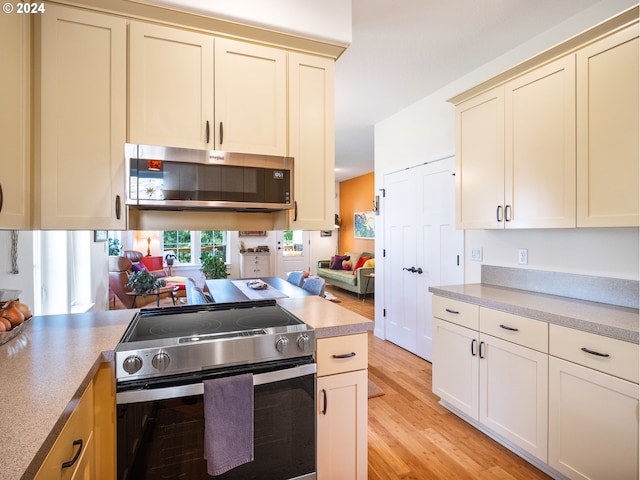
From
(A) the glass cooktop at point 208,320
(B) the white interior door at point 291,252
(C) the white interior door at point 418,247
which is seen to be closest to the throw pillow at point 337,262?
(B) the white interior door at point 291,252

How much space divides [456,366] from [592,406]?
32.4 inches

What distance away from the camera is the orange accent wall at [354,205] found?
7508 millimetres

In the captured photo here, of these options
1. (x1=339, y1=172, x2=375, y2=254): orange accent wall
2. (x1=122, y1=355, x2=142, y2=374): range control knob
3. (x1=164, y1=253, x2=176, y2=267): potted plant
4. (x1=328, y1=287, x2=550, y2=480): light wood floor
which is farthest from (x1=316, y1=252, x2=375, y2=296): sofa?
(x1=122, y1=355, x2=142, y2=374): range control knob

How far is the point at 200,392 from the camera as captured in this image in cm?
123

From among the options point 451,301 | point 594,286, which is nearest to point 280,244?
point 451,301

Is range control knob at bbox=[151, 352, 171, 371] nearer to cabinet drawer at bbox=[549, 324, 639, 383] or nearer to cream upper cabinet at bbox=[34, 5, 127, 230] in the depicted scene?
cream upper cabinet at bbox=[34, 5, 127, 230]

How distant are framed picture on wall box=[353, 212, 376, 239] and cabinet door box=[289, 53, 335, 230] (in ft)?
18.0

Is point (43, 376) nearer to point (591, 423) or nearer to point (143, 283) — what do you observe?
point (591, 423)

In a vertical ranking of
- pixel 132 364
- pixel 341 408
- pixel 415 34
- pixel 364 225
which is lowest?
pixel 341 408

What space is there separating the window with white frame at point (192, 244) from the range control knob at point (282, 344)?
6.49 meters

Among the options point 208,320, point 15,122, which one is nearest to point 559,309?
point 208,320

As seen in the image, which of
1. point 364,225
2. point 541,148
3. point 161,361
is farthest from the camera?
point 364,225

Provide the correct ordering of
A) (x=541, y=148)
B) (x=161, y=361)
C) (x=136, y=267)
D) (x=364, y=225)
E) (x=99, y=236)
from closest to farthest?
(x=161, y=361) < (x=541, y=148) < (x=99, y=236) < (x=136, y=267) < (x=364, y=225)

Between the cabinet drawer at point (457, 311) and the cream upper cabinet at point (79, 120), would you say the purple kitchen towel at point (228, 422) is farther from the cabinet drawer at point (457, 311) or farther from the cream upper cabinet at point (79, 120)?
the cabinet drawer at point (457, 311)
